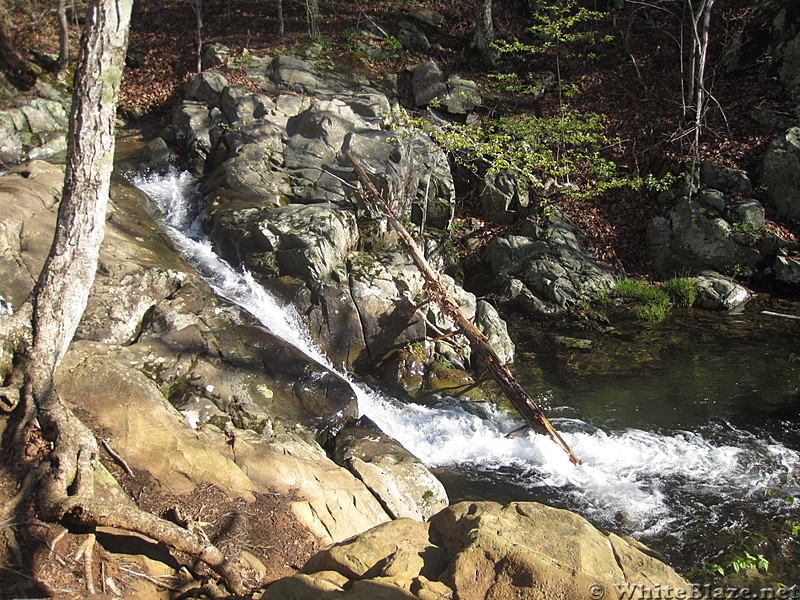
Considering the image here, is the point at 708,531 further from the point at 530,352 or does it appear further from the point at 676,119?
the point at 676,119

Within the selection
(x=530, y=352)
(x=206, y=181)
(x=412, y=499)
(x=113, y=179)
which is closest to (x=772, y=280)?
(x=530, y=352)

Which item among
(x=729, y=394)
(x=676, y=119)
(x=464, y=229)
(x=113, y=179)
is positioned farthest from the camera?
(x=676, y=119)

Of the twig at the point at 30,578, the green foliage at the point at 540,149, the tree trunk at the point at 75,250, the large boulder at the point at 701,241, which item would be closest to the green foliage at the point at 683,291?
the large boulder at the point at 701,241

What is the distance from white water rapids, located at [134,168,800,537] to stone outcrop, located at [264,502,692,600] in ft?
9.36

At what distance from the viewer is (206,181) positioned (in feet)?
38.4

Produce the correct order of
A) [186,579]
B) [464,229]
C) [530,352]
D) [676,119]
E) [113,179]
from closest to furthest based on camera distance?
[186,579] < [530,352] < [113,179] < [464,229] < [676,119]

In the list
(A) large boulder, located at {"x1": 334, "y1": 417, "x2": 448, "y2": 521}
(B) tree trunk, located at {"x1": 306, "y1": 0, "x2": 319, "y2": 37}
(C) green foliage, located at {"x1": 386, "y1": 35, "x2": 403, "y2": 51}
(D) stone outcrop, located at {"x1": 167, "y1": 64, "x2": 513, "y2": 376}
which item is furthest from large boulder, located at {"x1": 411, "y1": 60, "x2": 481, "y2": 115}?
(A) large boulder, located at {"x1": 334, "y1": 417, "x2": 448, "y2": 521}

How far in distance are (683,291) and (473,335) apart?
6.14 meters

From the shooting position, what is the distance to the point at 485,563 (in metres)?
3.06

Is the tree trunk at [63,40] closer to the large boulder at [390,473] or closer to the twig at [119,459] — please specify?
the large boulder at [390,473]

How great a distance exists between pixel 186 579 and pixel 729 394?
8.44 metres

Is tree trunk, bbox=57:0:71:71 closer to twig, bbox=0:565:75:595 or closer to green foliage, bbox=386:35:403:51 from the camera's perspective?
green foliage, bbox=386:35:403:51

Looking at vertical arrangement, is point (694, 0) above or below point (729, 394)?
above

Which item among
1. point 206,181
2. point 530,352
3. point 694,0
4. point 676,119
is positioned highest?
point 694,0
